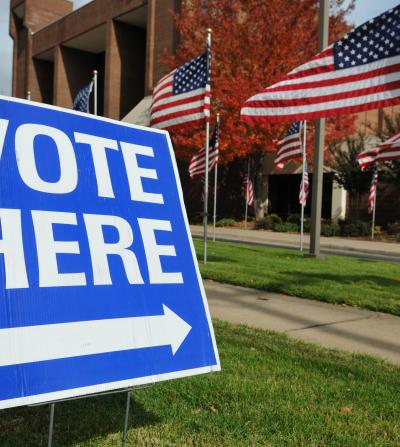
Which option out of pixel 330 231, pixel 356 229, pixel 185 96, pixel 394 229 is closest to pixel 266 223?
pixel 330 231

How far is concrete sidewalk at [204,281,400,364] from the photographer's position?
18.0 ft

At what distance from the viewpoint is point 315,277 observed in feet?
32.1

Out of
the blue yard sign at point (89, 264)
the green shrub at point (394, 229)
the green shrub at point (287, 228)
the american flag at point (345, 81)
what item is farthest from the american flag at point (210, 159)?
the blue yard sign at point (89, 264)

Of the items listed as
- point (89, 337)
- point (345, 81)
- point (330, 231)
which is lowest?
point (330, 231)

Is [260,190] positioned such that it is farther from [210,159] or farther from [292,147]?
[292,147]

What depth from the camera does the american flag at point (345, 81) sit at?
7.74m

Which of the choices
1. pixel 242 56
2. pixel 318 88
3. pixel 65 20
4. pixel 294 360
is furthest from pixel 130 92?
pixel 294 360

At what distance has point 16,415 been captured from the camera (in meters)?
3.43

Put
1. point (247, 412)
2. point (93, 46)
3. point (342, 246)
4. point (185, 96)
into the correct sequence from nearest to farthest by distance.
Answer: point (247, 412), point (185, 96), point (342, 246), point (93, 46)

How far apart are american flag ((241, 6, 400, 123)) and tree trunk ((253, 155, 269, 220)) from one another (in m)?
21.8

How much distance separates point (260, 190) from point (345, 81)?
23928 mm

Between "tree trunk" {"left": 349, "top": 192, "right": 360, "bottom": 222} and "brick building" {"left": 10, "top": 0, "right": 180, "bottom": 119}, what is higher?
"brick building" {"left": 10, "top": 0, "right": 180, "bottom": 119}

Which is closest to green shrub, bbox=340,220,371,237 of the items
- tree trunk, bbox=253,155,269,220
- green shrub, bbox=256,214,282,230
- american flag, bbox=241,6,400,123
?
green shrub, bbox=256,214,282,230

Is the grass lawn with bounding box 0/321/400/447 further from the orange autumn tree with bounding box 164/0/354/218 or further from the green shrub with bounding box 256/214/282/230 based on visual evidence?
the green shrub with bounding box 256/214/282/230
